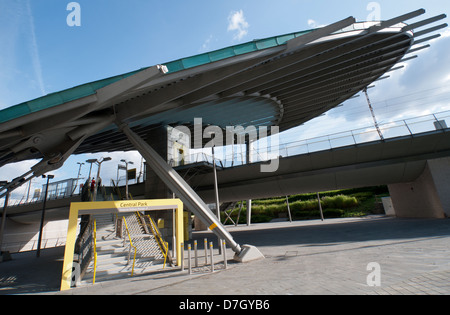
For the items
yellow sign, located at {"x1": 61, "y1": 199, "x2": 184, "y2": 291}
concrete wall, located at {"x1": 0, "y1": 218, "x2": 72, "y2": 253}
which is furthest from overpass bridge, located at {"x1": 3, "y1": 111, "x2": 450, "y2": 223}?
concrete wall, located at {"x1": 0, "y1": 218, "x2": 72, "y2": 253}

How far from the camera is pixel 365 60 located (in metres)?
16.7

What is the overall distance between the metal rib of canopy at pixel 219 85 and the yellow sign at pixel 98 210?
15.9ft

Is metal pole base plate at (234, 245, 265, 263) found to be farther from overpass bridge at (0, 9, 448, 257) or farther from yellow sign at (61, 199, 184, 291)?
yellow sign at (61, 199, 184, 291)

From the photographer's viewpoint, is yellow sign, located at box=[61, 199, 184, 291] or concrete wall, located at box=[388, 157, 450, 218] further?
concrete wall, located at box=[388, 157, 450, 218]

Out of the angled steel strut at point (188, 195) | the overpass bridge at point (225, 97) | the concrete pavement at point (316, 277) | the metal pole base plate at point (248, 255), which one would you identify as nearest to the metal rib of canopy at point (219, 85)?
the overpass bridge at point (225, 97)

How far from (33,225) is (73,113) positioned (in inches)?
1974

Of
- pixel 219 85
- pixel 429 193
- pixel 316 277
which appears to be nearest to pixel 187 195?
pixel 219 85

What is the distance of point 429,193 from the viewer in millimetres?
21797

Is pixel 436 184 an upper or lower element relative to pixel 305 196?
lower

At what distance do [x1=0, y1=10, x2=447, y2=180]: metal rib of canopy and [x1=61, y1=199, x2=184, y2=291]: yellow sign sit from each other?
4.85 meters

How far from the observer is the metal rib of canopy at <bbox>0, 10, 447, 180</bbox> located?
10.7 metres
